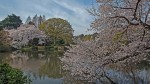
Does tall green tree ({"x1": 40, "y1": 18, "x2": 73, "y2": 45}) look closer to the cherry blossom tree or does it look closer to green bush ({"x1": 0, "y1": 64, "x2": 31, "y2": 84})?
the cherry blossom tree

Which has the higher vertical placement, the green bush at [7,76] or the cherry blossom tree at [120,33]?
the cherry blossom tree at [120,33]

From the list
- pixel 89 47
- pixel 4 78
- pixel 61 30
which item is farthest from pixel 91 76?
pixel 61 30

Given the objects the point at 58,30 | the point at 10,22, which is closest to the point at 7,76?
the point at 58,30

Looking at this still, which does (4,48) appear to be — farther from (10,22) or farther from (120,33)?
(10,22)

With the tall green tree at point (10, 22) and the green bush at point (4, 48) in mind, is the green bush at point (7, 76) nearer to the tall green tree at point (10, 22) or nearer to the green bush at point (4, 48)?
the green bush at point (4, 48)

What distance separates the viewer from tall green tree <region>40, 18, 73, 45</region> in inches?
2254

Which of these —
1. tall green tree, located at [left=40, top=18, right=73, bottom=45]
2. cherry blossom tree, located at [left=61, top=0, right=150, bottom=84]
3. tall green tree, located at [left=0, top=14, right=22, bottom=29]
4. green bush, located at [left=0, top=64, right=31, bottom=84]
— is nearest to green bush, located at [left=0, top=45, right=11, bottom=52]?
tall green tree, located at [left=40, top=18, right=73, bottom=45]

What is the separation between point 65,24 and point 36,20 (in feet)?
143

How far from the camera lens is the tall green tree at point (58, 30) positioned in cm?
5726

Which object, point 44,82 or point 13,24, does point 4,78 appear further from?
point 13,24

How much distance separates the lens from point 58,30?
189 ft

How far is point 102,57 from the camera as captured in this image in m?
11.5

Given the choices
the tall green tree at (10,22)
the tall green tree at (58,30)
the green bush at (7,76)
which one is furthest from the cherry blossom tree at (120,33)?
the tall green tree at (10,22)

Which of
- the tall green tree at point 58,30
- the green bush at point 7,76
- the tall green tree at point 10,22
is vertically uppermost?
the tall green tree at point 10,22
